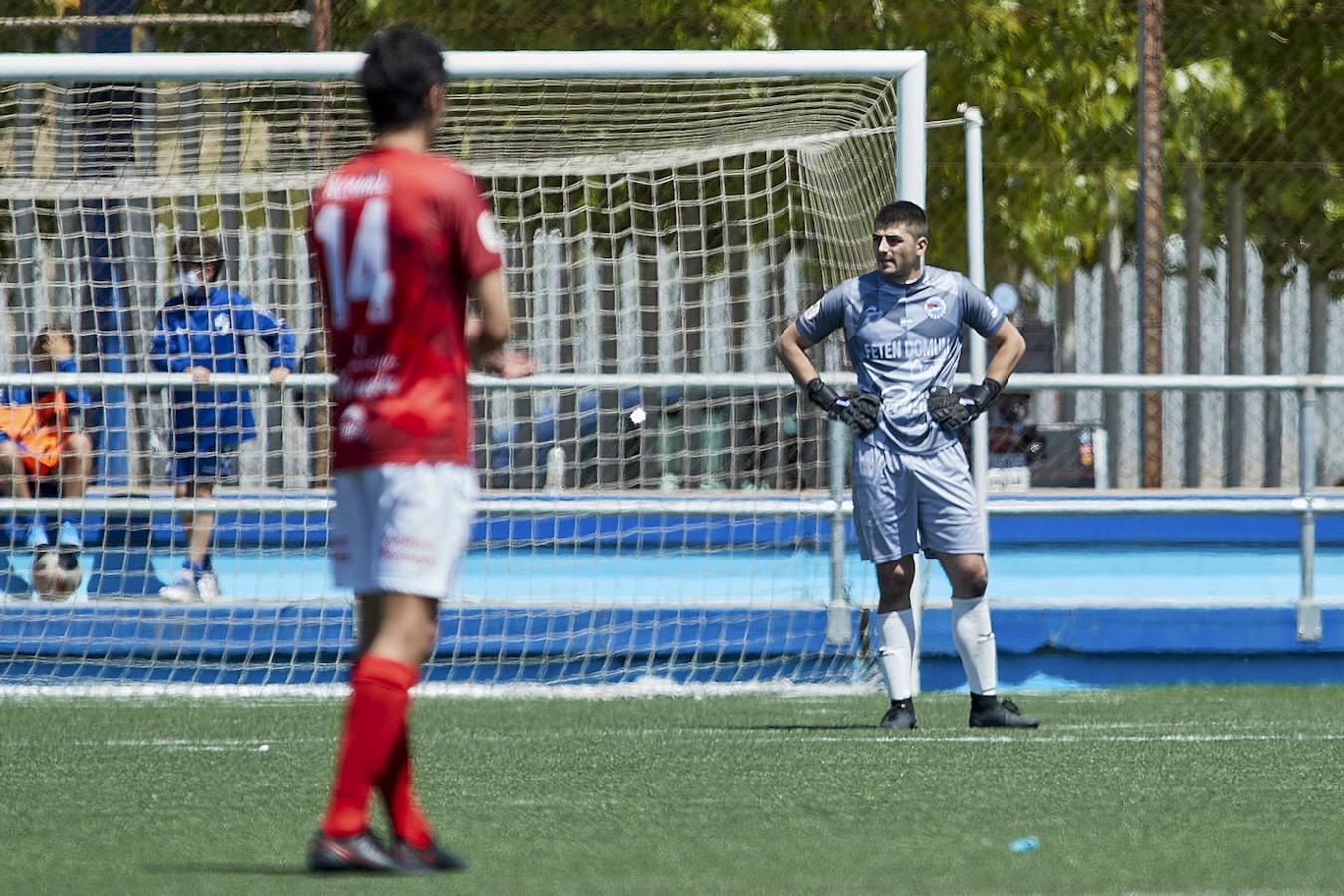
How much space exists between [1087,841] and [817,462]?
5236 mm

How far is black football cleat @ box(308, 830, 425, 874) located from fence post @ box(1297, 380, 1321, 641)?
6555mm

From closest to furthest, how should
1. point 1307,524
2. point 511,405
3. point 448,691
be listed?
point 448,691 → point 1307,524 → point 511,405

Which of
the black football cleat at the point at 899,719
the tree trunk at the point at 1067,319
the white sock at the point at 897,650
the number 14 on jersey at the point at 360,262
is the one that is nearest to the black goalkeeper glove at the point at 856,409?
the white sock at the point at 897,650

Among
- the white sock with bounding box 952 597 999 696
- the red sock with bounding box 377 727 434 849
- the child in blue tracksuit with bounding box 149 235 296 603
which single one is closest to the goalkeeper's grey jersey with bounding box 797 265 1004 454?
the white sock with bounding box 952 597 999 696

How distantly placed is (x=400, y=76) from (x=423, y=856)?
1596 mm

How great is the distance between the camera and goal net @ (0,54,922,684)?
31.5 feet

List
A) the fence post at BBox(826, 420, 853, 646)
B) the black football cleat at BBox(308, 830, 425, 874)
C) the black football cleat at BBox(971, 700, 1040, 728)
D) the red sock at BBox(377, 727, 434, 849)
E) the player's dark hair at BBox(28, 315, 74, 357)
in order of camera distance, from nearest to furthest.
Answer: the black football cleat at BBox(308, 830, 425, 874) → the red sock at BBox(377, 727, 434, 849) → the black football cleat at BBox(971, 700, 1040, 728) → the fence post at BBox(826, 420, 853, 646) → the player's dark hair at BBox(28, 315, 74, 357)

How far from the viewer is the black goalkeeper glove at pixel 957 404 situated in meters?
7.29

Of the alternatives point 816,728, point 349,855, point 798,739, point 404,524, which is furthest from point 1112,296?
point 349,855

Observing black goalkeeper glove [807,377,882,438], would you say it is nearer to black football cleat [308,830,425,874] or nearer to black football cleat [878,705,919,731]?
black football cleat [878,705,919,731]

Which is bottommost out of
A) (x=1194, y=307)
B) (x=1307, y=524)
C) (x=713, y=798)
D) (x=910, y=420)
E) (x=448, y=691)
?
(x=448, y=691)

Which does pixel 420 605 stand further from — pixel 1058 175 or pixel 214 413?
pixel 1058 175

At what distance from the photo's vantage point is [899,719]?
742 cm

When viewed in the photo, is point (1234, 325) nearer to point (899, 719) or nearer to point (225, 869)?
point (899, 719)
